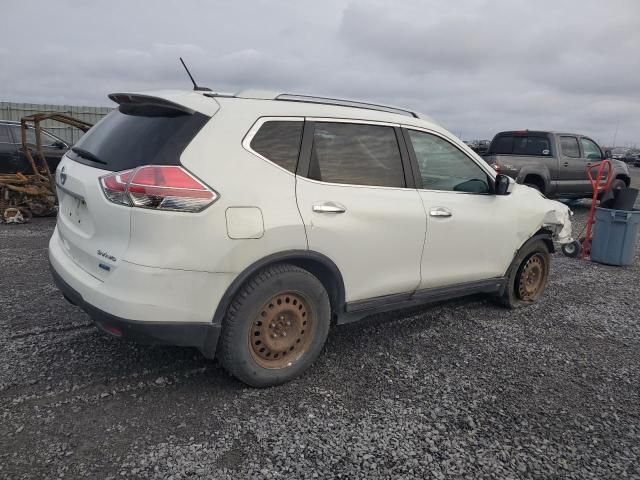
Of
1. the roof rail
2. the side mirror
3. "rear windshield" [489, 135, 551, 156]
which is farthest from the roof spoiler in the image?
"rear windshield" [489, 135, 551, 156]

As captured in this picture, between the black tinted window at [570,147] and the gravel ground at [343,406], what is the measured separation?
7937mm

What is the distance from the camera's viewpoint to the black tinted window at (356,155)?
3.25 m

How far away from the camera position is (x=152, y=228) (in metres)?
2.58

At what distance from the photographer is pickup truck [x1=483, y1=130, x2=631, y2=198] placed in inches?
427

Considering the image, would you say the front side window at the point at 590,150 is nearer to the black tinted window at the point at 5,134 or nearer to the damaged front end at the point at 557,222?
the damaged front end at the point at 557,222

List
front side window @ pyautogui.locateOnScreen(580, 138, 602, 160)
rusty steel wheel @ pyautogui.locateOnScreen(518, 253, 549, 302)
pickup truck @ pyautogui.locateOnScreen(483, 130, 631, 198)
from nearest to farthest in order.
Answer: rusty steel wheel @ pyautogui.locateOnScreen(518, 253, 549, 302) < pickup truck @ pyautogui.locateOnScreen(483, 130, 631, 198) < front side window @ pyautogui.locateOnScreen(580, 138, 602, 160)

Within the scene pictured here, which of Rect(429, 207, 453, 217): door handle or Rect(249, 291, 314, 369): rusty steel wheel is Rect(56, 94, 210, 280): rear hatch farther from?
Rect(429, 207, 453, 217): door handle

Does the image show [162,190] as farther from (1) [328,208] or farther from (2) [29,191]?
(2) [29,191]

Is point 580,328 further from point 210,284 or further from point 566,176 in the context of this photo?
point 566,176

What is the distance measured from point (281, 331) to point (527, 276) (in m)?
2.91

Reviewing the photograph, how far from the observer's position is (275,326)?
311cm

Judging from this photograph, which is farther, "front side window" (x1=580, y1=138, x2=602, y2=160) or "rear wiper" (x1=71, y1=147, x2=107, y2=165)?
"front side window" (x1=580, y1=138, x2=602, y2=160)

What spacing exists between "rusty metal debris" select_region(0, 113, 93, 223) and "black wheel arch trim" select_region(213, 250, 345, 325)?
687cm

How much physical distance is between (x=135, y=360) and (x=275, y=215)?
1481mm
